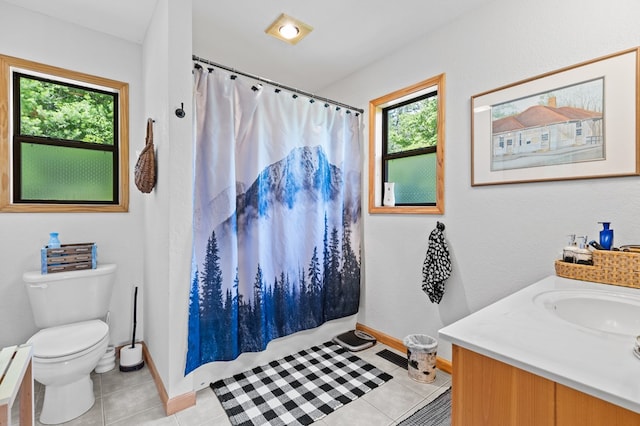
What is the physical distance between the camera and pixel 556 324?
0.82m

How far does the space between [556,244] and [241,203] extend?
1894 mm

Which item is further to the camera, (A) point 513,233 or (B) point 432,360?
(B) point 432,360

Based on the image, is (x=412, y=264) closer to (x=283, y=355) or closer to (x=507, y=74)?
(x=283, y=355)

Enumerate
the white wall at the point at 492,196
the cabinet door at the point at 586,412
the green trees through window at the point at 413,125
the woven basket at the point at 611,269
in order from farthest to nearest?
the green trees through window at the point at 413,125
the white wall at the point at 492,196
the woven basket at the point at 611,269
the cabinet door at the point at 586,412

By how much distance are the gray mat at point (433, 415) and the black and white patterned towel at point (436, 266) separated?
62 cm

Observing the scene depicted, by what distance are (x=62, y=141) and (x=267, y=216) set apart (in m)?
1.65

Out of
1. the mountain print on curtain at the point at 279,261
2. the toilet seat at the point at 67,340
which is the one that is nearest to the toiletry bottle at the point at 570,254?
the mountain print on curtain at the point at 279,261

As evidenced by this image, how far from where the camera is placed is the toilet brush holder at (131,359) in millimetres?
2088

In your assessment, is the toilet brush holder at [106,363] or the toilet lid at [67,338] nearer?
the toilet lid at [67,338]

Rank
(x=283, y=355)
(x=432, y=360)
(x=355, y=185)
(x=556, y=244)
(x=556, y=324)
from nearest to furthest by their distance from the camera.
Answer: (x=556, y=324) → (x=556, y=244) → (x=432, y=360) → (x=283, y=355) → (x=355, y=185)

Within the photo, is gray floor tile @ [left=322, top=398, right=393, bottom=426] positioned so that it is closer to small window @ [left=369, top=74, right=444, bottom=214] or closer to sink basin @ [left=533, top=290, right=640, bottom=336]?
sink basin @ [left=533, top=290, right=640, bottom=336]

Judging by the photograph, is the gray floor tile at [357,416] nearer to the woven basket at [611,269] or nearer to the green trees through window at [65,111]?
the woven basket at [611,269]

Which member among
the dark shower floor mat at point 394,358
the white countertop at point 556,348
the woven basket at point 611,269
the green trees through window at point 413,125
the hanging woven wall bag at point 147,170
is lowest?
the dark shower floor mat at point 394,358

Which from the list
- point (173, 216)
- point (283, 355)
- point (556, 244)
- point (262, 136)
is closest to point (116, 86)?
point (262, 136)
